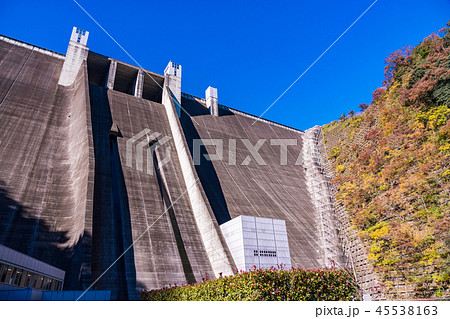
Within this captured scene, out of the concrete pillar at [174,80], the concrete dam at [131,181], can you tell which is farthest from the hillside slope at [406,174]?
the concrete pillar at [174,80]

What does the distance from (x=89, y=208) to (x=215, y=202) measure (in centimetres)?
776

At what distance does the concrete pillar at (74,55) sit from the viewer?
22.3 meters

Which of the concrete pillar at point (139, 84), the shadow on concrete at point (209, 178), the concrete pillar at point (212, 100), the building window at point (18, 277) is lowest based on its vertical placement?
the building window at point (18, 277)

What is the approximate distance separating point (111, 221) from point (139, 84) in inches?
564

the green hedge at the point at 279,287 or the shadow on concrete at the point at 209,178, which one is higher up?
the shadow on concrete at the point at 209,178

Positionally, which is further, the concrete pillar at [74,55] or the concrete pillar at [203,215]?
the concrete pillar at [74,55]

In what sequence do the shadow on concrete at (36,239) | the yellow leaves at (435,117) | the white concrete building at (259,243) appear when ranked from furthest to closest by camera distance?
the yellow leaves at (435,117)
the white concrete building at (259,243)
the shadow on concrete at (36,239)

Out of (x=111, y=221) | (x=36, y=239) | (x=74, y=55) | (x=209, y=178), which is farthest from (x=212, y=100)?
(x=36, y=239)

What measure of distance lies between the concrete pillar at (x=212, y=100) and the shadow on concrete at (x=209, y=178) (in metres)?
2.47

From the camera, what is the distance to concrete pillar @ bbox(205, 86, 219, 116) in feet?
98.4

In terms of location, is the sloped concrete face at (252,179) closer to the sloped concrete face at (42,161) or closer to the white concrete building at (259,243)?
the white concrete building at (259,243)

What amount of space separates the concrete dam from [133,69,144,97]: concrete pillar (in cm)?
9

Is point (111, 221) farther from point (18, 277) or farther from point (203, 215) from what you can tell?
point (18, 277)
